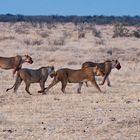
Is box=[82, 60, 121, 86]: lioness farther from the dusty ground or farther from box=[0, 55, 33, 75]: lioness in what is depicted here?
box=[0, 55, 33, 75]: lioness

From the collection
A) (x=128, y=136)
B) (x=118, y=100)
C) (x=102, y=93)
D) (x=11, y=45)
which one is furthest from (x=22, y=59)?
(x=11, y=45)

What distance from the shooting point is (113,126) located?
1191 centimetres

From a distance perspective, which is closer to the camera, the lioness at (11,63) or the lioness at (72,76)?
the lioness at (72,76)

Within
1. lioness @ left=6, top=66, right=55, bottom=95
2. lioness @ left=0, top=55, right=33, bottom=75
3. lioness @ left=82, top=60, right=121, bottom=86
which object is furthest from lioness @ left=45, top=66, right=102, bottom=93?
lioness @ left=0, top=55, right=33, bottom=75

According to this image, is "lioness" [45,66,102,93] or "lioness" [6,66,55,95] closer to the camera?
"lioness" [6,66,55,95]

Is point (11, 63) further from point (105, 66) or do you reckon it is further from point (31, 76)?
point (31, 76)

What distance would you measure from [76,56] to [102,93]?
13796 millimetres

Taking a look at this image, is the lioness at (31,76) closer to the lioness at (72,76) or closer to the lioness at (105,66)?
the lioness at (72,76)

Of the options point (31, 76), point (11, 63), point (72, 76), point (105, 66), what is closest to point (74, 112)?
point (31, 76)

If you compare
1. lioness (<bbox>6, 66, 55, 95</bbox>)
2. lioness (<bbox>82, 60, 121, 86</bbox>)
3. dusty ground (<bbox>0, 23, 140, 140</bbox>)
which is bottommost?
dusty ground (<bbox>0, 23, 140, 140</bbox>)

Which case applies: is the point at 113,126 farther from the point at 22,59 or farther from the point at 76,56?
the point at 76,56

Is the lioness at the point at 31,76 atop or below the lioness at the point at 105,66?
below

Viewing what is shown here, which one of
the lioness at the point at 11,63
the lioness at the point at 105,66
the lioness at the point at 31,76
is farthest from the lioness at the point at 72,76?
the lioness at the point at 11,63

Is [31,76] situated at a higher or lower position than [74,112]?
higher
